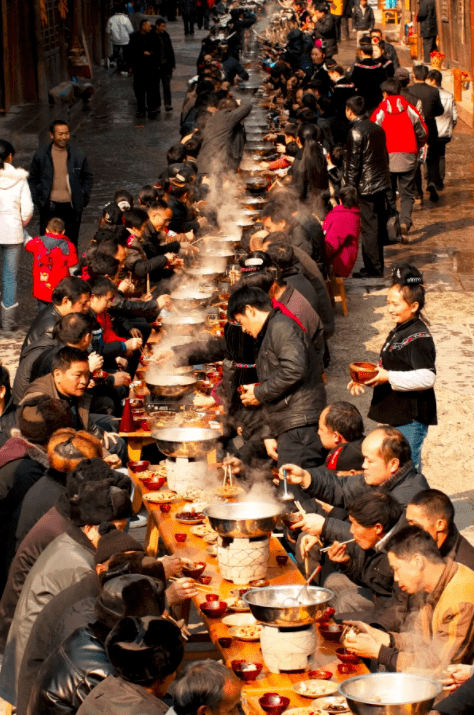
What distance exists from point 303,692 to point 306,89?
15367 millimetres

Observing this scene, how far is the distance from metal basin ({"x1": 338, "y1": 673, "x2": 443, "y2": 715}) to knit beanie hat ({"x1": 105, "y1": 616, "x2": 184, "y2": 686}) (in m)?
0.63

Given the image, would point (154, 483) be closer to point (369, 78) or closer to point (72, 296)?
point (72, 296)

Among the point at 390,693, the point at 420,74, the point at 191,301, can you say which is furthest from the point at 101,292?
the point at 420,74

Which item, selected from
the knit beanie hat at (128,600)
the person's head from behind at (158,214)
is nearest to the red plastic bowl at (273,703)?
the knit beanie hat at (128,600)

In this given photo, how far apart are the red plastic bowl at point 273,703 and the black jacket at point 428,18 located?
91.5 ft

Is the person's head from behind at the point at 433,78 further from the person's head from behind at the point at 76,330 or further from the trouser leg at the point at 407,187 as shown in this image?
the person's head from behind at the point at 76,330

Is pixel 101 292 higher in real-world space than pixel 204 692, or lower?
lower

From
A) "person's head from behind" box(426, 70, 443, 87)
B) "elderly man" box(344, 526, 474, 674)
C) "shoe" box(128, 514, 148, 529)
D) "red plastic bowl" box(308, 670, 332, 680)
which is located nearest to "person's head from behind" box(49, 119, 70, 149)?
"shoe" box(128, 514, 148, 529)

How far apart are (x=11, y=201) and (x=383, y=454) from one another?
281 inches

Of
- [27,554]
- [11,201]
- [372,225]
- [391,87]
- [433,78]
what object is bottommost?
[372,225]

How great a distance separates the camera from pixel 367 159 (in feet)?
45.9

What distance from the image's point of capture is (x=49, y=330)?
8.30 meters

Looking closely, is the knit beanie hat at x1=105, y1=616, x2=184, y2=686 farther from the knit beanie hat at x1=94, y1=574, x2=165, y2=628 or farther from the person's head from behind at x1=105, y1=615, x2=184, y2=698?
the knit beanie hat at x1=94, y1=574, x2=165, y2=628

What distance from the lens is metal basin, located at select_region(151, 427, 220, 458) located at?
6.72 m
